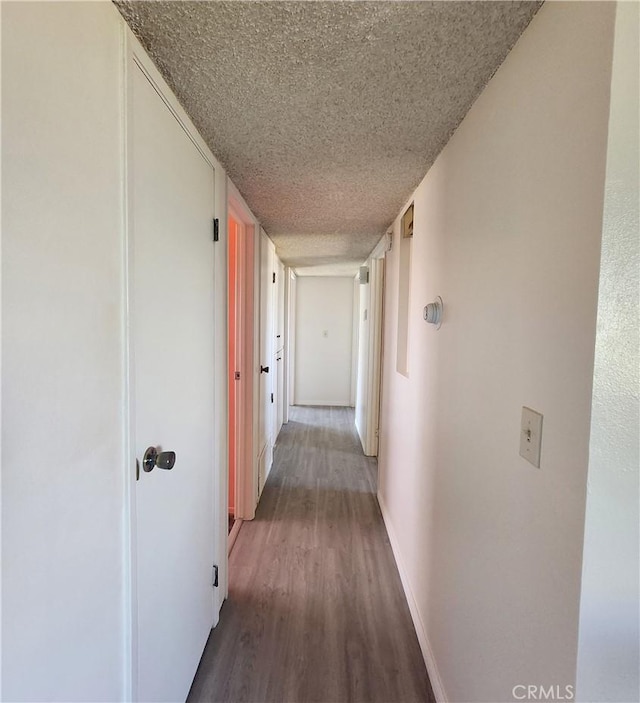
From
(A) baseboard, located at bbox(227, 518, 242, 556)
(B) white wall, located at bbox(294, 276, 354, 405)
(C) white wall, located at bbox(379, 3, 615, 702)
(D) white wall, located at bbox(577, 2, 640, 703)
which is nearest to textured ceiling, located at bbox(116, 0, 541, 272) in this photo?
(C) white wall, located at bbox(379, 3, 615, 702)

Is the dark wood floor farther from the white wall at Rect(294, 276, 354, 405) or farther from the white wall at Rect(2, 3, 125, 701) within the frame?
the white wall at Rect(294, 276, 354, 405)

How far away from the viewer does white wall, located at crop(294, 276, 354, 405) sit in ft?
18.2

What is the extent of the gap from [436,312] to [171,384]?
1.05 metres

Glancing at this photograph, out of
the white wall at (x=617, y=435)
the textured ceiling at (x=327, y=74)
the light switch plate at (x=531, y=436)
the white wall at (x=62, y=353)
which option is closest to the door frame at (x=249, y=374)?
the textured ceiling at (x=327, y=74)

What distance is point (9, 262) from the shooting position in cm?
53

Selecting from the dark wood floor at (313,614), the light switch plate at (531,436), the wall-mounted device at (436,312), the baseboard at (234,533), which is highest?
the wall-mounted device at (436,312)

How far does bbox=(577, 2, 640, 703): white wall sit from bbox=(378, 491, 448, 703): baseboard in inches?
33.8

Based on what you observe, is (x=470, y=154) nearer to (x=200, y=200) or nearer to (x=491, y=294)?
(x=491, y=294)

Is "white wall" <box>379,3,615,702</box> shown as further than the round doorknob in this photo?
No

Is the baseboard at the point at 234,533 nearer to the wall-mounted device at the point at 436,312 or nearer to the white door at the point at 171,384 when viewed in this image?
the white door at the point at 171,384

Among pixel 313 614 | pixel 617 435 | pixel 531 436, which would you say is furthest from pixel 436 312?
pixel 313 614

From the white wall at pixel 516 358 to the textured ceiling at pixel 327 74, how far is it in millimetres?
111

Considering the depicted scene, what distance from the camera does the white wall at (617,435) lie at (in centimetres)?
57

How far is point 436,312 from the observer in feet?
4.58
